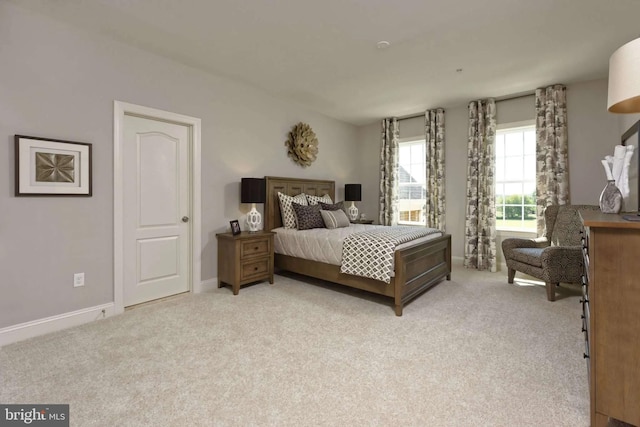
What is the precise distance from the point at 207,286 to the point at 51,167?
199 cm

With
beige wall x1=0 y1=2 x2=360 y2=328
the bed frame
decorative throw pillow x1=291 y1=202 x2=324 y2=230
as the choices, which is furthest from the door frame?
decorative throw pillow x1=291 y1=202 x2=324 y2=230

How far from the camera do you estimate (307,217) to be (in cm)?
419

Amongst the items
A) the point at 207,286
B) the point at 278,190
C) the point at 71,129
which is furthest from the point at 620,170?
the point at 71,129

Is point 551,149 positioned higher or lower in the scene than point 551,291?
higher

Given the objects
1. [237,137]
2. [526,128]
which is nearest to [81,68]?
[237,137]

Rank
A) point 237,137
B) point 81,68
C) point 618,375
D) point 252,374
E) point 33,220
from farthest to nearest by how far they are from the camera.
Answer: point 237,137 → point 81,68 → point 33,220 → point 252,374 → point 618,375

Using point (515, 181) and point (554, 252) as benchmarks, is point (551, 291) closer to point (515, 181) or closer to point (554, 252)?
point (554, 252)

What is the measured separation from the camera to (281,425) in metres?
1.51

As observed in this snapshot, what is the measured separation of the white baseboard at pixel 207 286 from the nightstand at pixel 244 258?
59mm

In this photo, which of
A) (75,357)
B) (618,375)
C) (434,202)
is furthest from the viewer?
(434,202)

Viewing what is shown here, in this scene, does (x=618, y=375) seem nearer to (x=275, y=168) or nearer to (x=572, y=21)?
(x=572, y=21)

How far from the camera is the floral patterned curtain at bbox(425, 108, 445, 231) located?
204 inches

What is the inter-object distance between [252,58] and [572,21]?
3022mm

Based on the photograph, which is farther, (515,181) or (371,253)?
(515,181)
